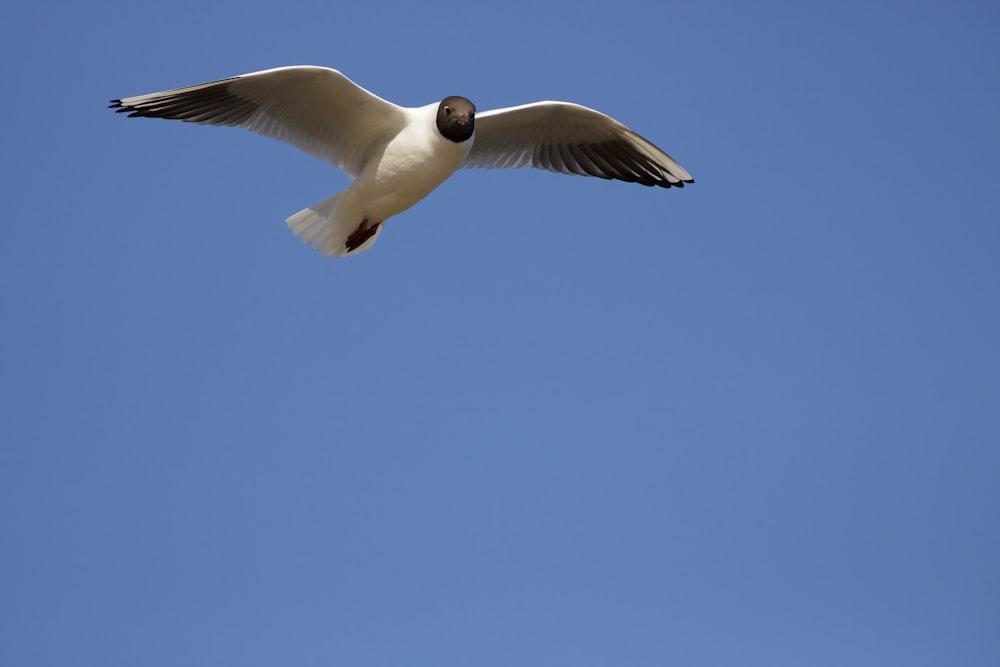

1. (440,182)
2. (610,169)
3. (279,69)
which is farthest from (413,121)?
(610,169)

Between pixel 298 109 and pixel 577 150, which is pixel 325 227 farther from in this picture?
pixel 577 150

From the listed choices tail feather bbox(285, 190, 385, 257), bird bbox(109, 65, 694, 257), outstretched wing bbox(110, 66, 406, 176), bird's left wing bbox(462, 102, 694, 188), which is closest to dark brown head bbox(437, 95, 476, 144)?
bird bbox(109, 65, 694, 257)

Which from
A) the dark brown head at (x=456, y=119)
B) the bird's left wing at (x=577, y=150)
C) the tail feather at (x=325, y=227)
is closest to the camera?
the dark brown head at (x=456, y=119)

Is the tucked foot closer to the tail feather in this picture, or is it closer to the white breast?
the tail feather

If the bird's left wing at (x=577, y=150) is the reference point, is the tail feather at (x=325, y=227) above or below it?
below

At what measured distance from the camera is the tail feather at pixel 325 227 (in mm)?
7270

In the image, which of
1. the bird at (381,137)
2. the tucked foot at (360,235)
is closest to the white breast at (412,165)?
the bird at (381,137)

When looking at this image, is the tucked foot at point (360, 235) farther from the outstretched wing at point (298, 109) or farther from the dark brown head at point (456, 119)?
the dark brown head at point (456, 119)

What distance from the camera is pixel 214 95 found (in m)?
6.89

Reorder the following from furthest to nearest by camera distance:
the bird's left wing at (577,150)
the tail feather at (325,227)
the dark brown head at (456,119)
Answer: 1. the bird's left wing at (577,150)
2. the tail feather at (325,227)
3. the dark brown head at (456,119)

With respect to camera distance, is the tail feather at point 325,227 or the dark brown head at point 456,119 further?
the tail feather at point 325,227

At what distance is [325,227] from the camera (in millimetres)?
7320

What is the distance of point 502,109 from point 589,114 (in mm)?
603

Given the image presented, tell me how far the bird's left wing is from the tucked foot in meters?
0.76
